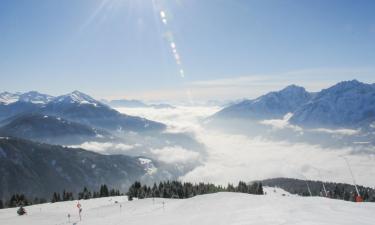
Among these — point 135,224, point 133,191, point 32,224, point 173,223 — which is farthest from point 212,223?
point 133,191

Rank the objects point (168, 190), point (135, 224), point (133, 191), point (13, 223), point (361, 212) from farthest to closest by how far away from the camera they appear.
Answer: point (168, 190)
point (133, 191)
point (13, 223)
point (135, 224)
point (361, 212)

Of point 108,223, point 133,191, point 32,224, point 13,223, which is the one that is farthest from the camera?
point 133,191

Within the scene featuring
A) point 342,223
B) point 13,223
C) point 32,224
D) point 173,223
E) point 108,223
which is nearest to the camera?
point 342,223

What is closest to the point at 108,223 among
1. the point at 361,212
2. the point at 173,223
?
the point at 173,223

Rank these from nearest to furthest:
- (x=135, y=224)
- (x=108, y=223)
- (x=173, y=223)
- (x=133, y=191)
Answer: (x=173, y=223), (x=135, y=224), (x=108, y=223), (x=133, y=191)

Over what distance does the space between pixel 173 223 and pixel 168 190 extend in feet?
504

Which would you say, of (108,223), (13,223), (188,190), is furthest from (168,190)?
(108,223)

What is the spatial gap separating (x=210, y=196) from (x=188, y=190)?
13189 centimetres

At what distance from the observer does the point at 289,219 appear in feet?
88.6

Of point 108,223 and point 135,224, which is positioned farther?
point 108,223

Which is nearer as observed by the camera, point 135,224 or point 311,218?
point 311,218

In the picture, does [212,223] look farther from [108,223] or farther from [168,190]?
[168,190]

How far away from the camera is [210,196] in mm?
63156

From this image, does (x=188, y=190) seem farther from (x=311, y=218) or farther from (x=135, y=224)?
(x=311, y=218)
